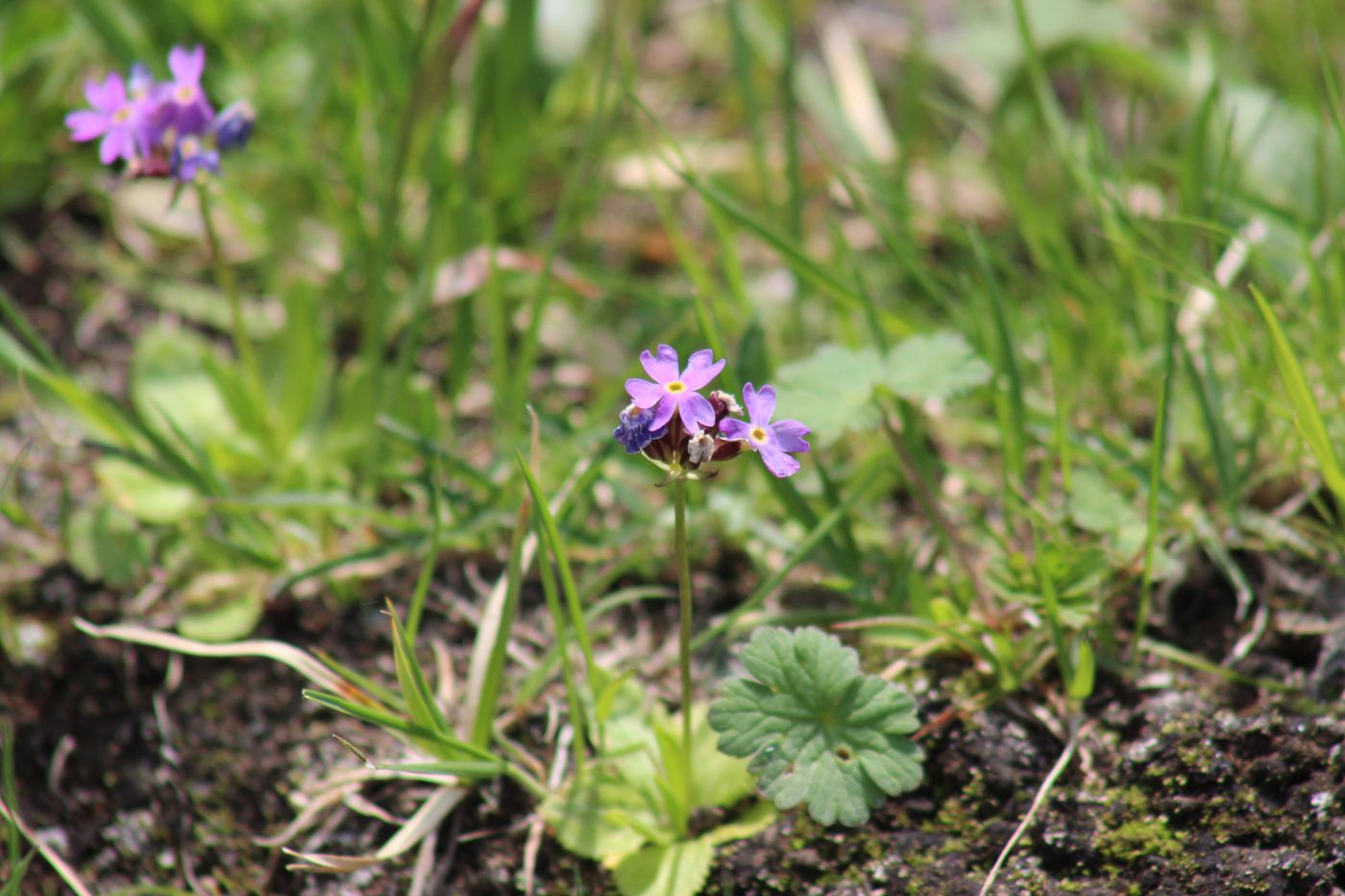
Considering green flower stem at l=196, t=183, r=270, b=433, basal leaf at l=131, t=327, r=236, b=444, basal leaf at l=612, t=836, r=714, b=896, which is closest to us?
basal leaf at l=612, t=836, r=714, b=896

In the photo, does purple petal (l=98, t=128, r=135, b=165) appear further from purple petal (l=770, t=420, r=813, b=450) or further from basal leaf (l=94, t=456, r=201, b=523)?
purple petal (l=770, t=420, r=813, b=450)

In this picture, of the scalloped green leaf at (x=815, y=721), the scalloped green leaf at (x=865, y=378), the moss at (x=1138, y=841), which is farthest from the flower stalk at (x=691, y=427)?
the moss at (x=1138, y=841)

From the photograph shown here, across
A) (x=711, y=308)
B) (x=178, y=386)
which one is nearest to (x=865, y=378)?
(x=711, y=308)

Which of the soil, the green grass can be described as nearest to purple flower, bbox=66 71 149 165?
the green grass

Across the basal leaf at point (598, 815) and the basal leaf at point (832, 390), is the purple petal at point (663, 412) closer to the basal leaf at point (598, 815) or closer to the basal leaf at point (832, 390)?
the basal leaf at point (832, 390)

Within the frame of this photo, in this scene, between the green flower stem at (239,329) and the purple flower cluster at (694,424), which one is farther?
the green flower stem at (239,329)

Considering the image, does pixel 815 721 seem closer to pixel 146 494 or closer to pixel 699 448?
pixel 699 448
